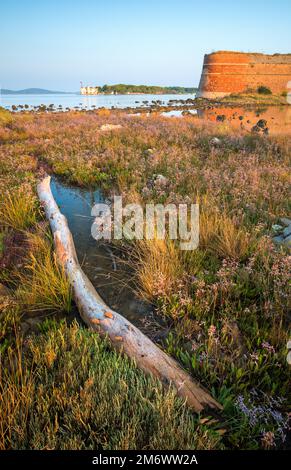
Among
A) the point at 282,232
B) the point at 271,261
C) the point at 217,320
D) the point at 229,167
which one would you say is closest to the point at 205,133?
the point at 229,167

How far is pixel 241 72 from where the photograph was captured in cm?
6069

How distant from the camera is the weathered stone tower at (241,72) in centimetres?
5928

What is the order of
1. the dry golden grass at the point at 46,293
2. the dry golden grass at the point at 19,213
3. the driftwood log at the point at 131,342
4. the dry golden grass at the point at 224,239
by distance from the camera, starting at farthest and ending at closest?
the dry golden grass at the point at 19,213
the dry golden grass at the point at 224,239
the dry golden grass at the point at 46,293
the driftwood log at the point at 131,342

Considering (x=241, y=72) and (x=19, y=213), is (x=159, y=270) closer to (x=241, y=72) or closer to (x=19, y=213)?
(x=19, y=213)

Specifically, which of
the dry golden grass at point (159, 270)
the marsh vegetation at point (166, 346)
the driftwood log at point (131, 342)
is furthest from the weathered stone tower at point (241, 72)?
the driftwood log at point (131, 342)

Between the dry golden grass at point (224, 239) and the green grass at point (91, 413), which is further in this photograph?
the dry golden grass at point (224, 239)

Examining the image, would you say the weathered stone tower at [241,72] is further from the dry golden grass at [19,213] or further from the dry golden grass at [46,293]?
the dry golden grass at [46,293]

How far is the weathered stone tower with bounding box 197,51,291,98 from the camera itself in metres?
59.3

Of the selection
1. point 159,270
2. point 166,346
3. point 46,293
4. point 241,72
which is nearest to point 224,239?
point 159,270

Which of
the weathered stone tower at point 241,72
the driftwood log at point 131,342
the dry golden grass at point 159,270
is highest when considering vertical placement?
the weathered stone tower at point 241,72

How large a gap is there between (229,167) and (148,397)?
8302mm

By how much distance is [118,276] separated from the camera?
4660 mm

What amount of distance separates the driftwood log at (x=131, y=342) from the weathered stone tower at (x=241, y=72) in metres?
66.4
